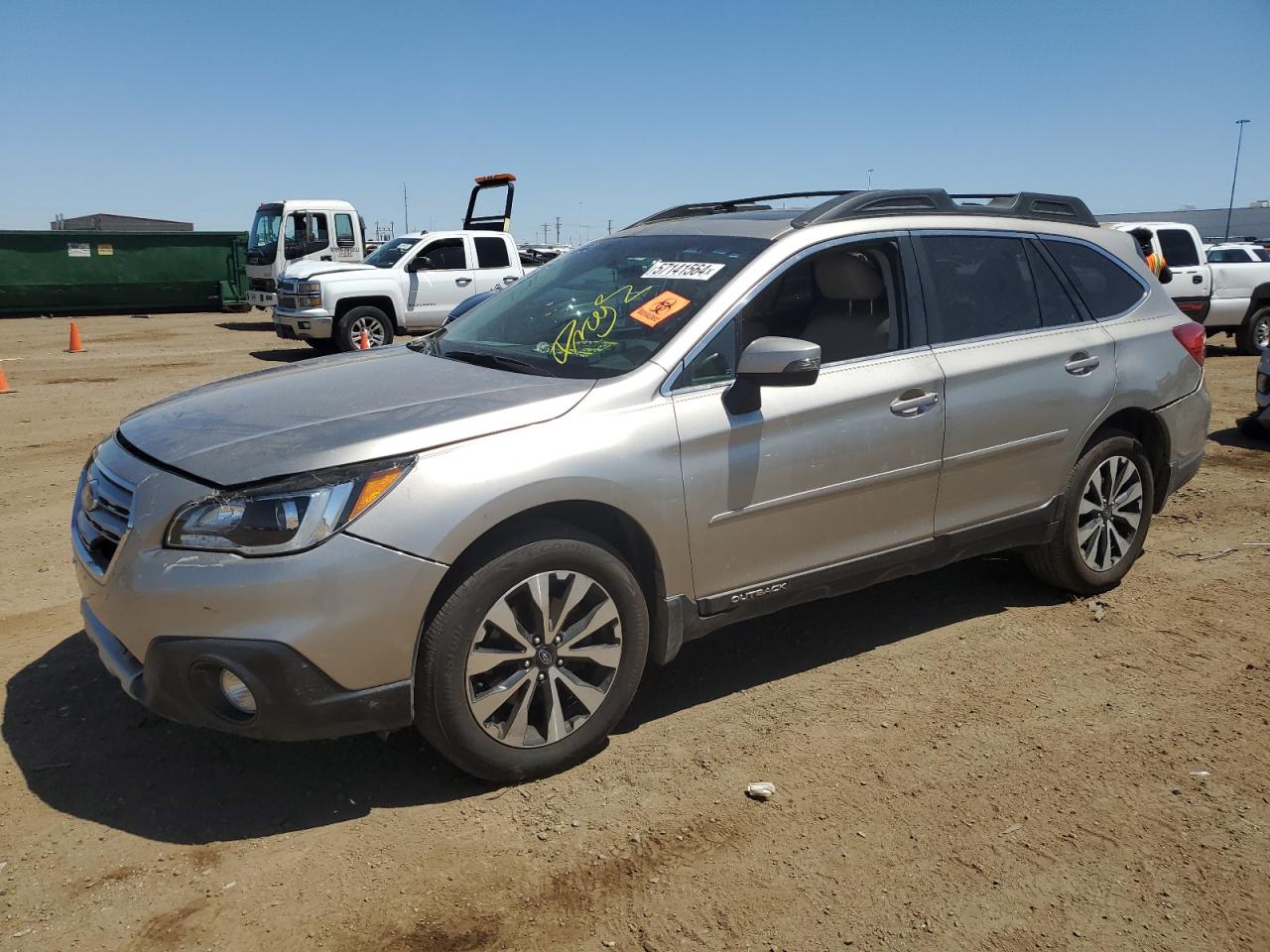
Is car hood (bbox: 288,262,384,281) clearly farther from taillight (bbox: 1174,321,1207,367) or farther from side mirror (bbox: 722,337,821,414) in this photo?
side mirror (bbox: 722,337,821,414)

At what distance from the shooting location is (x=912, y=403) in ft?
13.4

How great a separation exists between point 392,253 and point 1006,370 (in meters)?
13.1

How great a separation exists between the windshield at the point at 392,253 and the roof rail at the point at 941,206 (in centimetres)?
1208

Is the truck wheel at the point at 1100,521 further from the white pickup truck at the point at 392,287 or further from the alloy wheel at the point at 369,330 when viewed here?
the alloy wheel at the point at 369,330

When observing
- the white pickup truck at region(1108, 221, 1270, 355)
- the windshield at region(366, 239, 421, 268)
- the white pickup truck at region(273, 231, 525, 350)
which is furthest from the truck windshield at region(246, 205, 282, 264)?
the white pickup truck at region(1108, 221, 1270, 355)

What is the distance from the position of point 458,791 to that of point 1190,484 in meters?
6.23

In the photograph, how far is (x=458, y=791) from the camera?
3.34 meters

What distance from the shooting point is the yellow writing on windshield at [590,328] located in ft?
12.5

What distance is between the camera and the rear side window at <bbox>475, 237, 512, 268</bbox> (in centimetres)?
1620

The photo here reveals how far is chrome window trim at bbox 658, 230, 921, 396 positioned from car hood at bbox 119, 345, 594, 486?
0.31 metres

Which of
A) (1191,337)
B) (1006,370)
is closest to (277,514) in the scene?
(1006,370)

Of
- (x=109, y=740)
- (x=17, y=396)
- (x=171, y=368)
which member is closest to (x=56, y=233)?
(x=171, y=368)

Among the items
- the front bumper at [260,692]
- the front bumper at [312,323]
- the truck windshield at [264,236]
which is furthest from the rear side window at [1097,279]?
the truck windshield at [264,236]

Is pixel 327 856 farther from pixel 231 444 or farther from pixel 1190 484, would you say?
pixel 1190 484
